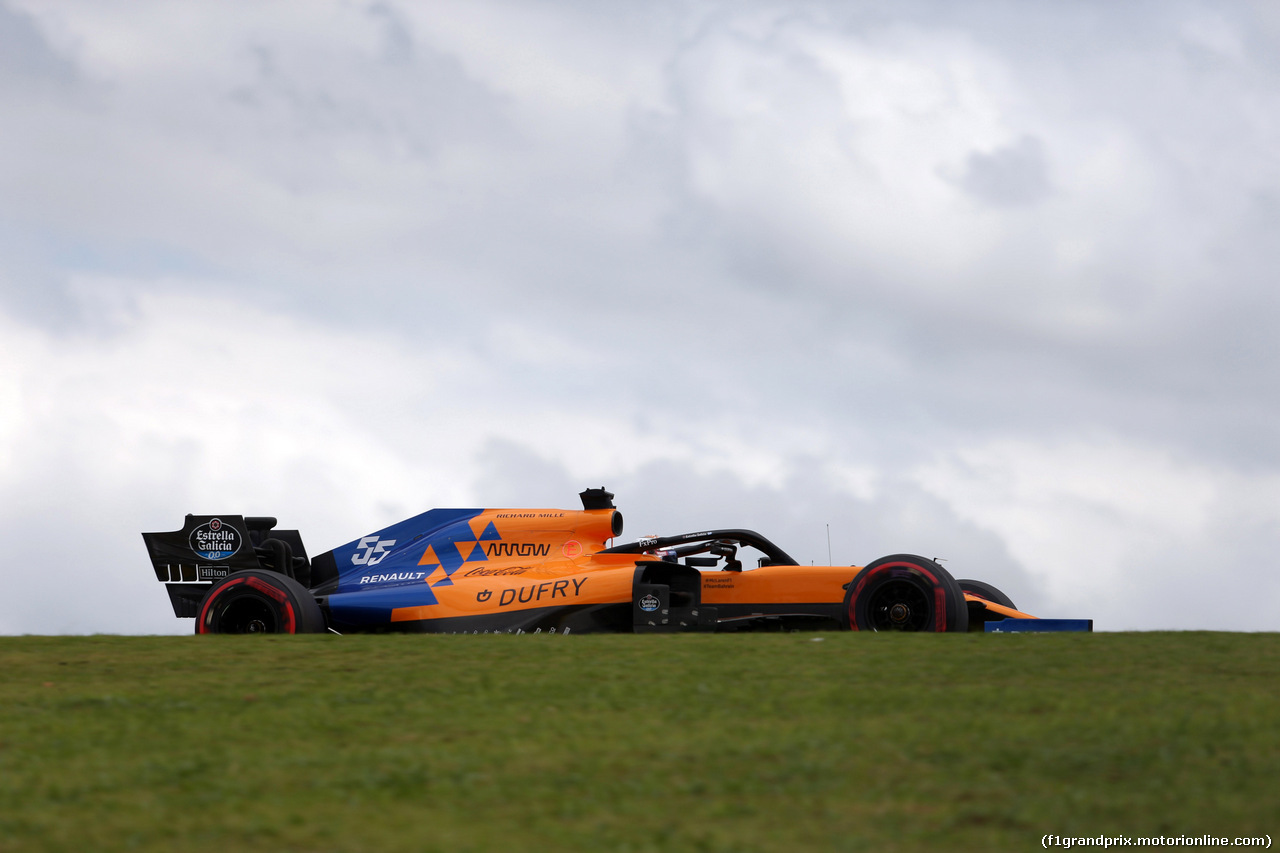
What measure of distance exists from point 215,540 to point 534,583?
367 cm

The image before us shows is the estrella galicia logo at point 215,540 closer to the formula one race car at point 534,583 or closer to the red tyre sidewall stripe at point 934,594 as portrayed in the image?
the formula one race car at point 534,583

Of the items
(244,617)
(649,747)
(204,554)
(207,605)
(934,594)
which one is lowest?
(649,747)

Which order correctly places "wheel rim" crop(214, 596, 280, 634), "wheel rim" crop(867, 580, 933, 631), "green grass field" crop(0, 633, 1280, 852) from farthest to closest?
"wheel rim" crop(214, 596, 280, 634)
"wheel rim" crop(867, 580, 933, 631)
"green grass field" crop(0, 633, 1280, 852)

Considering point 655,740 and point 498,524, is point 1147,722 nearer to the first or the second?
point 655,740

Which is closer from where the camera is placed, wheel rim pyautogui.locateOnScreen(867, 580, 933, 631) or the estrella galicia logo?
wheel rim pyautogui.locateOnScreen(867, 580, 933, 631)

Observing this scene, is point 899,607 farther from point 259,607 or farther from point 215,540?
point 215,540

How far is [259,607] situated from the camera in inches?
426

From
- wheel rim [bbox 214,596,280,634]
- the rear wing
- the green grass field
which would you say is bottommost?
the green grass field

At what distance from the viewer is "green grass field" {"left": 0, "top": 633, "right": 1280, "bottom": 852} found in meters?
3.86

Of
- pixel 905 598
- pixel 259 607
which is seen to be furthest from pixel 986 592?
pixel 259 607

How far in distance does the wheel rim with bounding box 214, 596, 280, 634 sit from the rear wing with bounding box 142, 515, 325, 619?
135cm

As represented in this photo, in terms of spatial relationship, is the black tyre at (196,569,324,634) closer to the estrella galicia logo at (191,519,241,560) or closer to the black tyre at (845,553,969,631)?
the estrella galicia logo at (191,519,241,560)

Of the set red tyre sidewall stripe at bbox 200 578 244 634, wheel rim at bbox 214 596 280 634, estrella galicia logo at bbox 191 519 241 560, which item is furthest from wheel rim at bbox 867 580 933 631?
estrella galicia logo at bbox 191 519 241 560

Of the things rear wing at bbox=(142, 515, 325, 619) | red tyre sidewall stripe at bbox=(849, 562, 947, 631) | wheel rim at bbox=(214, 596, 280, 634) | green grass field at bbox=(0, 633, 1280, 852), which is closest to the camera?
green grass field at bbox=(0, 633, 1280, 852)
